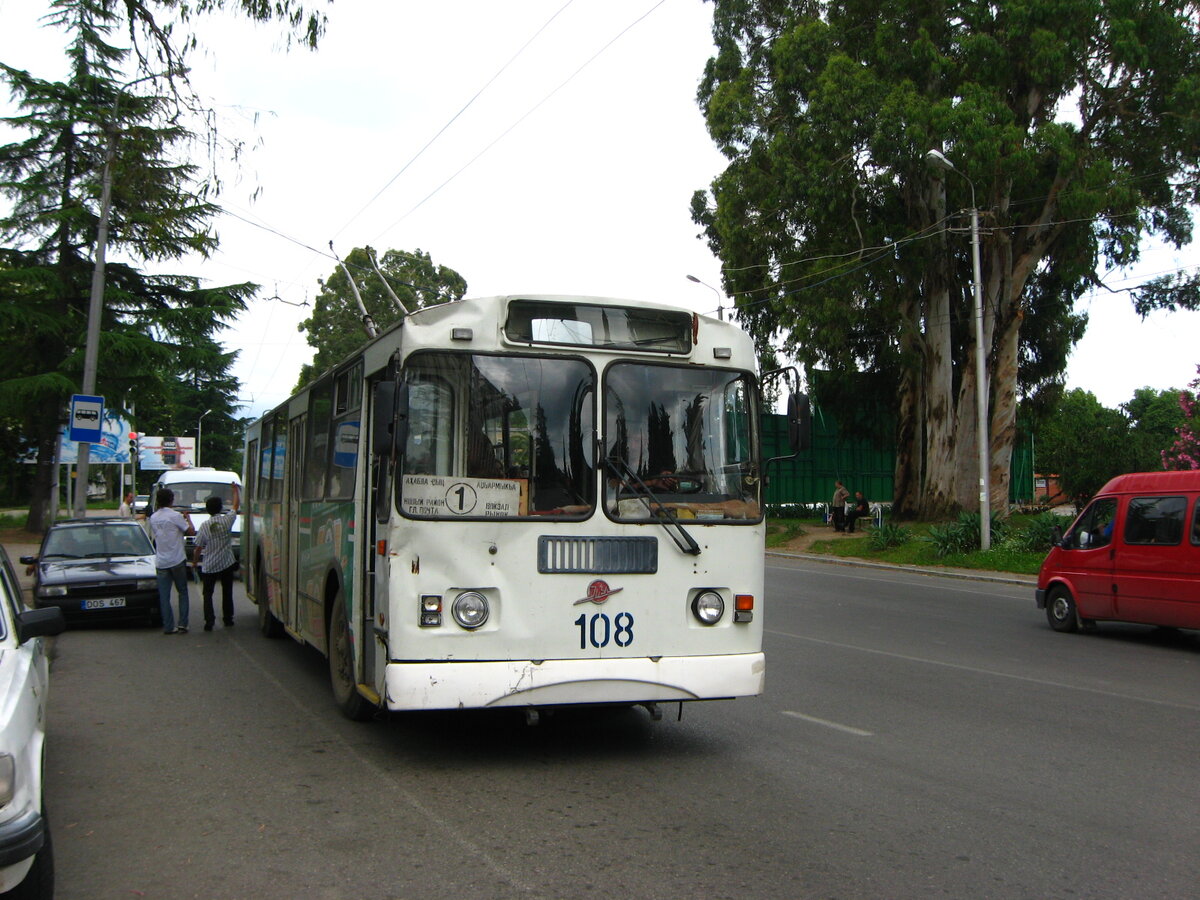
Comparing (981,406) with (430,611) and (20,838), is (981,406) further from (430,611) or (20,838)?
(20,838)

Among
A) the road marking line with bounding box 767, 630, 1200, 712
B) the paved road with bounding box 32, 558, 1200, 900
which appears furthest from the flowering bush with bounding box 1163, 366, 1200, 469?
the paved road with bounding box 32, 558, 1200, 900

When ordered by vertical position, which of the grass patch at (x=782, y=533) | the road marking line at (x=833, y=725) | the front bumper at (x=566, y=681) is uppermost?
the grass patch at (x=782, y=533)

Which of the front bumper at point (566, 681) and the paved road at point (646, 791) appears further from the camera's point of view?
the front bumper at point (566, 681)

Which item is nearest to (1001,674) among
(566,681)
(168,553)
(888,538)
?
(566,681)

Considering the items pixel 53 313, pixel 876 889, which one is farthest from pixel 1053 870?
pixel 53 313

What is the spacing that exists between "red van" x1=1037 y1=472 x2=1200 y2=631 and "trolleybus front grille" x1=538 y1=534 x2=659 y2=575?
842 centimetres

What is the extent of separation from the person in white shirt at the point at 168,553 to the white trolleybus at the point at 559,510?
6.41m

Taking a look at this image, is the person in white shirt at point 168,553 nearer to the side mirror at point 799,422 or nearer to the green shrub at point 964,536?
the side mirror at point 799,422

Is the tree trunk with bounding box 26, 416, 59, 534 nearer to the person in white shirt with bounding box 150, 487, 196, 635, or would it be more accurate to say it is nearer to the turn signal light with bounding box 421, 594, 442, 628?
the person in white shirt with bounding box 150, 487, 196, 635

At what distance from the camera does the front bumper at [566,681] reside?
6.51 metres

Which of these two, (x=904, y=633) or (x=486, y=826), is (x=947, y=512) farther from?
(x=486, y=826)

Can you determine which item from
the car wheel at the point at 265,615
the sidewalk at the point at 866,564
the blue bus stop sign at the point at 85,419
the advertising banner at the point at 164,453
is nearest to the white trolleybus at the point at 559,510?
the car wheel at the point at 265,615

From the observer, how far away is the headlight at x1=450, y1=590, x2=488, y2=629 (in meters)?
6.66

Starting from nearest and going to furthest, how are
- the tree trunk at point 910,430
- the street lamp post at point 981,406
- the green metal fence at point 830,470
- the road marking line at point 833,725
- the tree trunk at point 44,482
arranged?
the road marking line at point 833,725 < the street lamp post at point 981,406 < the tree trunk at point 910,430 < the tree trunk at point 44,482 < the green metal fence at point 830,470
